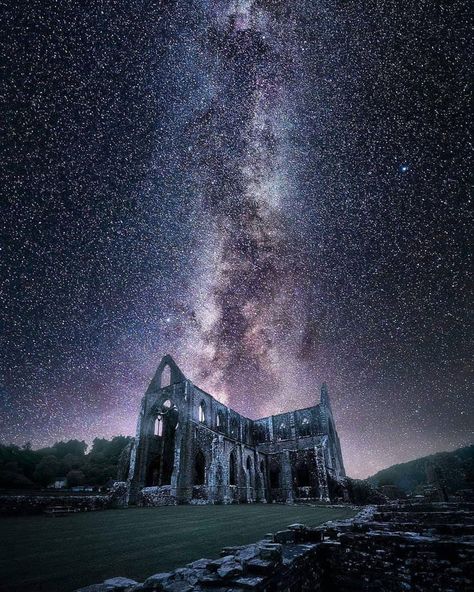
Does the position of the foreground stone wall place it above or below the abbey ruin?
below

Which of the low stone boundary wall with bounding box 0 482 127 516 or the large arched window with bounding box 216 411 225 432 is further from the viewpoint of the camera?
the large arched window with bounding box 216 411 225 432

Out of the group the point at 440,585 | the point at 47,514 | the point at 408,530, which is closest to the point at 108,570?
the point at 440,585

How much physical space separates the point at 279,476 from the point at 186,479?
16.9 m

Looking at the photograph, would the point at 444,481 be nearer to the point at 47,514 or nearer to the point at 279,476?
the point at 279,476

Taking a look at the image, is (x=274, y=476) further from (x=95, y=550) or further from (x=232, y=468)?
(x=95, y=550)

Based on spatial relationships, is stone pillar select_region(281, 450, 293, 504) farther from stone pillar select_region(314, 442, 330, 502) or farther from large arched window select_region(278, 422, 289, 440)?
large arched window select_region(278, 422, 289, 440)

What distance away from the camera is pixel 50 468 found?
51.1m

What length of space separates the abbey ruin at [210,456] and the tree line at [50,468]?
64.9ft

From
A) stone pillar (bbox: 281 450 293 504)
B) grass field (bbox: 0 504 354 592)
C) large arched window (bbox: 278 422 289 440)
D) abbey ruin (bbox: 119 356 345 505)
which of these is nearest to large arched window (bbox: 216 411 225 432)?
abbey ruin (bbox: 119 356 345 505)

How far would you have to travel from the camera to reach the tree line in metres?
45.2

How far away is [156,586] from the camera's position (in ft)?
11.4

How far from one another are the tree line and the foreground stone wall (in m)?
45.9

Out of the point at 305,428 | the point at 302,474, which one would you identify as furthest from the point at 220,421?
the point at 305,428

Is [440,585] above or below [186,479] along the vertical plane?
below
